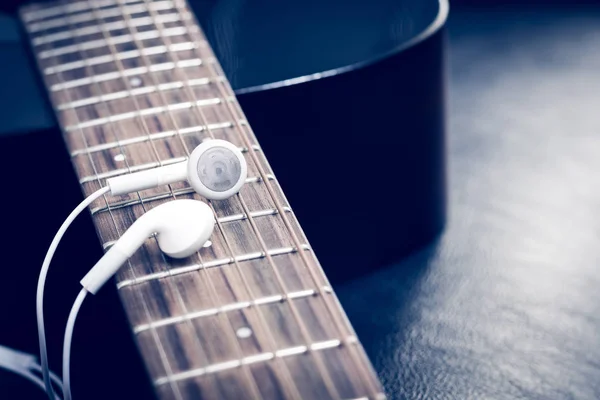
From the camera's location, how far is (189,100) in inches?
34.5

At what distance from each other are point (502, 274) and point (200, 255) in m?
0.58

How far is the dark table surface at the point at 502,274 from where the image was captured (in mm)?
922

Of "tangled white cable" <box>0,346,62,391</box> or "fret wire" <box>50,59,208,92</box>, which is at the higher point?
"fret wire" <box>50,59,208,92</box>

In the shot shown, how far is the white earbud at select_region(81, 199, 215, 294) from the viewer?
632 mm

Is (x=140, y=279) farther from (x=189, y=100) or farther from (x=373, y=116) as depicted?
(x=373, y=116)

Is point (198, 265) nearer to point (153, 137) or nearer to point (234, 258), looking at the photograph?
point (234, 258)

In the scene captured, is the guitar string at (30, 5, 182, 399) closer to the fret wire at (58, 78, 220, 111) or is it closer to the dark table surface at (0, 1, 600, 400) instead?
the fret wire at (58, 78, 220, 111)

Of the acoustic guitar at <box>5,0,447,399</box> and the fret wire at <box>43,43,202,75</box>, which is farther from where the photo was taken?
the fret wire at <box>43,43,202,75</box>

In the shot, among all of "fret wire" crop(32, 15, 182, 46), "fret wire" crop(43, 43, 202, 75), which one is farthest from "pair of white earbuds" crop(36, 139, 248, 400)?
"fret wire" crop(32, 15, 182, 46)

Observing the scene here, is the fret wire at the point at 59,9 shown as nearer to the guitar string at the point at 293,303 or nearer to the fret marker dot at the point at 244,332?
the guitar string at the point at 293,303

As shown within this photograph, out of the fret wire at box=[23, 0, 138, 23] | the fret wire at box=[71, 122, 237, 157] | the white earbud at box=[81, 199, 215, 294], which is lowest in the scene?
the white earbud at box=[81, 199, 215, 294]

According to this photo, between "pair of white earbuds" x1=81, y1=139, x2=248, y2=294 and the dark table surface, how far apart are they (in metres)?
0.25

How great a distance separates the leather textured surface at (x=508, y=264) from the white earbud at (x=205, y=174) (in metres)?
0.38

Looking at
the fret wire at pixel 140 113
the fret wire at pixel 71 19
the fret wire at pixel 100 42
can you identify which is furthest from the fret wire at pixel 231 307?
the fret wire at pixel 71 19
